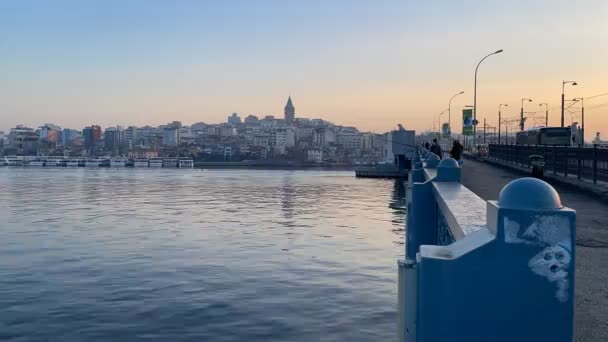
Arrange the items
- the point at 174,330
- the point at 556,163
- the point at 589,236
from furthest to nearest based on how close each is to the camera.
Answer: the point at 556,163, the point at 174,330, the point at 589,236

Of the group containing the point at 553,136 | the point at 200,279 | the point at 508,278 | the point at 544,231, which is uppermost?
the point at 553,136

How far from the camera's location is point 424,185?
9.23 metres

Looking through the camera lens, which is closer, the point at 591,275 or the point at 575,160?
the point at 591,275

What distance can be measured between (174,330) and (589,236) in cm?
873

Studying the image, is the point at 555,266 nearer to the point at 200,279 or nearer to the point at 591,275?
the point at 591,275

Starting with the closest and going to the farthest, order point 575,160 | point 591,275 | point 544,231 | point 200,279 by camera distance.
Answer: point 544,231 < point 591,275 < point 200,279 < point 575,160

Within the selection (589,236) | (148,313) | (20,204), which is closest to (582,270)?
(589,236)

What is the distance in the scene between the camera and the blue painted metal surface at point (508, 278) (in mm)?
2566

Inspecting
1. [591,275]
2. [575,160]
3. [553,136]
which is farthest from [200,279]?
[553,136]

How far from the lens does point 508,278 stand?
266 cm

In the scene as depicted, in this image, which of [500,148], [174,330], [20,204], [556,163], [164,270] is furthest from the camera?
[20,204]

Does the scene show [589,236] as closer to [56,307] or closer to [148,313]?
[148,313]

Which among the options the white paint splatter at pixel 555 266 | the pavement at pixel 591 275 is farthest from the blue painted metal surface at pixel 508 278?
the pavement at pixel 591 275

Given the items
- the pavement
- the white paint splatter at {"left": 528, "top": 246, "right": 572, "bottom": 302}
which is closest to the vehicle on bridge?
the pavement
